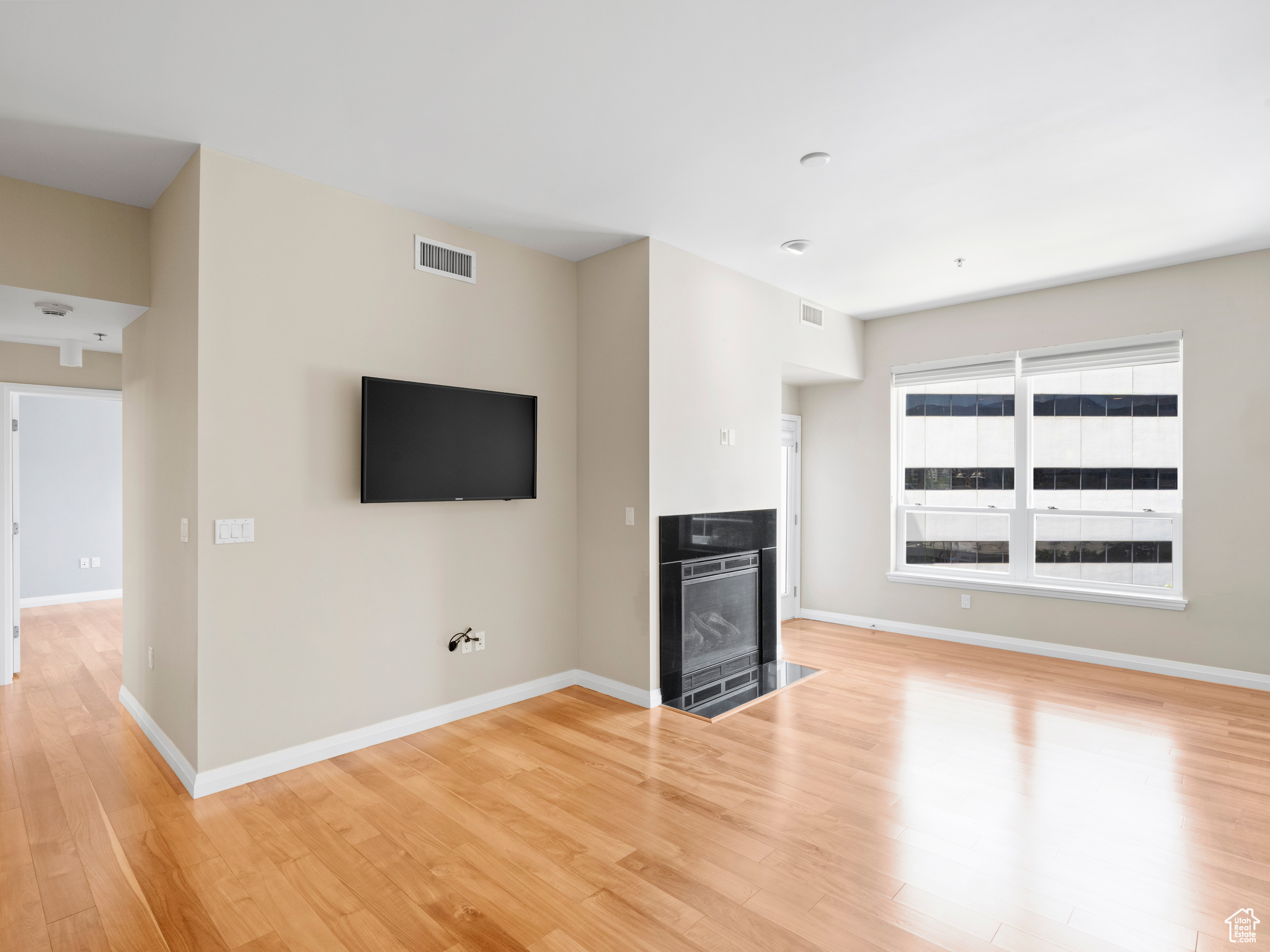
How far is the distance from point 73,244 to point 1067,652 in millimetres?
6860

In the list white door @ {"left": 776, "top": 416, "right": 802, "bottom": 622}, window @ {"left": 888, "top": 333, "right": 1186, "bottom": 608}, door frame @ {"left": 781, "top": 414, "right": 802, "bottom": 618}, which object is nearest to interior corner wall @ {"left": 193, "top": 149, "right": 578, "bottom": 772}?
white door @ {"left": 776, "top": 416, "right": 802, "bottom": 622}

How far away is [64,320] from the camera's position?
3.81 m

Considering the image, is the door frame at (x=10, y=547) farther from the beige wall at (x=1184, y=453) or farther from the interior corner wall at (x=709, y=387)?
the beige wall at (x=1184, y=453)

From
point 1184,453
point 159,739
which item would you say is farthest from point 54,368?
point 1184,453

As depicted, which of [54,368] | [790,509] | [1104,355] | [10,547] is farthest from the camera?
[790,509]

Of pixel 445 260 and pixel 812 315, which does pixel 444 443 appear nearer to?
pixel 445 260

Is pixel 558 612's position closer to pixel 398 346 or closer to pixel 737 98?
pixel 398 346

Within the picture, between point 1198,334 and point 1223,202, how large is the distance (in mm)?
1319

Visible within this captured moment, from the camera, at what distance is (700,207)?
3564mm

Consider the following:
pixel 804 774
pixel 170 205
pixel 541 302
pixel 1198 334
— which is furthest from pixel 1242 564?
pixel 170 205

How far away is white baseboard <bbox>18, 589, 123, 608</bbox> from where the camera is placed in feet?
22.8

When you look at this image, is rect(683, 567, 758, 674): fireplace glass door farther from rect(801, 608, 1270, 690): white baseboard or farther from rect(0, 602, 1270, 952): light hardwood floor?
rect(801, 608, 1270, 690): white baseboard

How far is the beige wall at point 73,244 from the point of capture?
3102mm

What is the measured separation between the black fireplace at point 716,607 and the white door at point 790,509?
1415 mm
